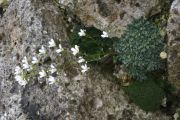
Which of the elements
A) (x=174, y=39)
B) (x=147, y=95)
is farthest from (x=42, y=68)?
(x=174, y=39)

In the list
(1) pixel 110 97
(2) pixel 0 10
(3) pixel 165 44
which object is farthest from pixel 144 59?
(2) pixel 0 10

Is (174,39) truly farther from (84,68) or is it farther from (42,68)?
(42,68)

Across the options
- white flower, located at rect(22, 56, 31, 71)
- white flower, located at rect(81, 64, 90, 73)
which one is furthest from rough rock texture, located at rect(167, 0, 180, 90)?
white flower, located at rect(22, 56, 31, 71)

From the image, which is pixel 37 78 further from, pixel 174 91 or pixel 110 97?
pixel 174 91

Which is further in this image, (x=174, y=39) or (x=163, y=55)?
(x=163, y=55)

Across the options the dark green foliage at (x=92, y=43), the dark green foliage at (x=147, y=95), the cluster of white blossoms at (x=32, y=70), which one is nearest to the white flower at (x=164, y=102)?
the dark green foliage at (x=147, y=95)
